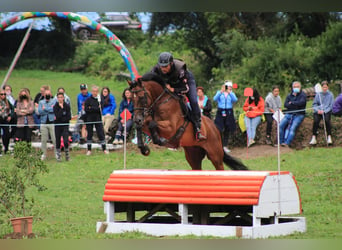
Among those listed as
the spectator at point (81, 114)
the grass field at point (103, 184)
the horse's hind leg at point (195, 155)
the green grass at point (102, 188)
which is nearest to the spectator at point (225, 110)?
the green grass at point (102, 188)

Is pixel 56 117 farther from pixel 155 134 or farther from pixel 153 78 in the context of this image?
pixel 155 134

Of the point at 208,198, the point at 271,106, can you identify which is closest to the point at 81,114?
the point at 271,106

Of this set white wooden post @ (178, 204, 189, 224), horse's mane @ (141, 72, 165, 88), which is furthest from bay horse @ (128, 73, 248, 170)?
white wooden post @ (178, 204, 189, 224)

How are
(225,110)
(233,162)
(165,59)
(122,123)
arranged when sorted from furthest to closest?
(122,123) < (225,110) < (233,162) < (165,59)

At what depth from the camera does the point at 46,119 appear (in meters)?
15.8

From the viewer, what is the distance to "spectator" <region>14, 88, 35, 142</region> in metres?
15.9

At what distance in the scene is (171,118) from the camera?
9617mm

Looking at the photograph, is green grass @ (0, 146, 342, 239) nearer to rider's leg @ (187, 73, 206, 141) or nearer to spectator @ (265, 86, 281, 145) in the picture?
spectator @ (265, 86, 281, 145)

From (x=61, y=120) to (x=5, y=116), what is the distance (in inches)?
50.3

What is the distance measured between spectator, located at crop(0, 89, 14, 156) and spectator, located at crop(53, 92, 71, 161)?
1.07m

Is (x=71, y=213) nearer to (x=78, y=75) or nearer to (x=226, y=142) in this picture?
(x=226, y=142)

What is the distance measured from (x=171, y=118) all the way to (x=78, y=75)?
17.7 meters

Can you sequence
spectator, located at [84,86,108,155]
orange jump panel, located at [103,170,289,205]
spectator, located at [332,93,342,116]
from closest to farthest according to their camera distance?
orange jump panel, located at [103,170,289,205] → spectator, located at [332,93,342,116] → spectator, located at [84,86,108,155]
